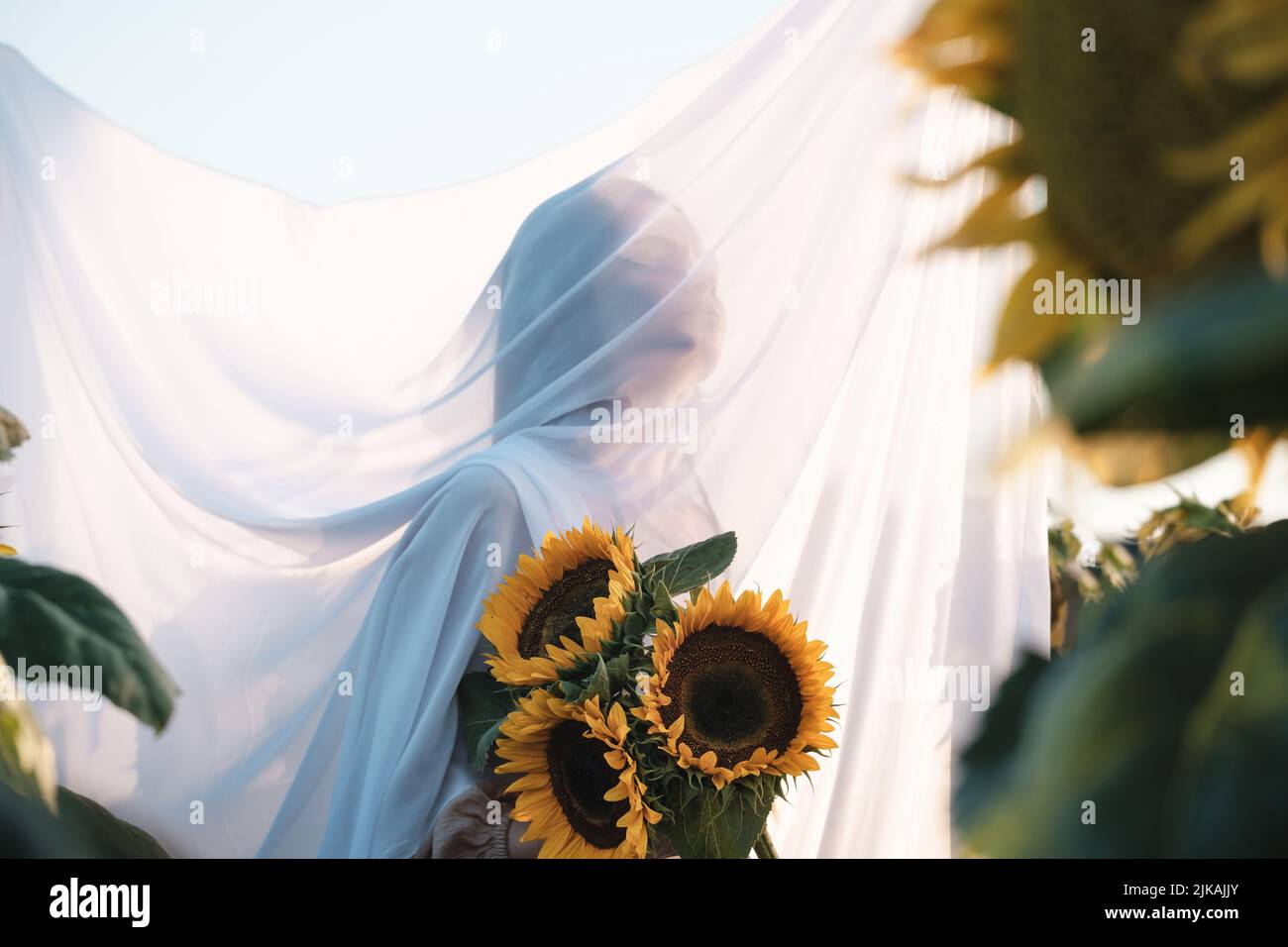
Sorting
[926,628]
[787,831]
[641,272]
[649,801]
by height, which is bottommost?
[787,831]

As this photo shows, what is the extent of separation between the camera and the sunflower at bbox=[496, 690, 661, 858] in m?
0.70

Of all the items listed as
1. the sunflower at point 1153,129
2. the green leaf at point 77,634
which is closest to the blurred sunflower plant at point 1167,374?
the sunflower at point 1153,129

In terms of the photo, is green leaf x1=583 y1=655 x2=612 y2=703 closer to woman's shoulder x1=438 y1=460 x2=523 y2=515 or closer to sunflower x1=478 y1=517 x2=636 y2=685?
sunflower x1=478 y1=517 x2=636 y2=685

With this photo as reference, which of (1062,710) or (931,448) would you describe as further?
(931,448)

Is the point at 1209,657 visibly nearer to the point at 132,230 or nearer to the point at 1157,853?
the point at 1157,853

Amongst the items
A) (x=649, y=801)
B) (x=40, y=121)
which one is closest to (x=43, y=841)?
(x=649, y=801)

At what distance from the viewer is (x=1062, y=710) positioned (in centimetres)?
14

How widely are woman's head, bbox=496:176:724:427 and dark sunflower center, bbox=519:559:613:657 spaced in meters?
0.49

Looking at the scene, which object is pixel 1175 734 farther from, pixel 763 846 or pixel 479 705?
pixel 479 705

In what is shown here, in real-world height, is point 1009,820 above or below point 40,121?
below

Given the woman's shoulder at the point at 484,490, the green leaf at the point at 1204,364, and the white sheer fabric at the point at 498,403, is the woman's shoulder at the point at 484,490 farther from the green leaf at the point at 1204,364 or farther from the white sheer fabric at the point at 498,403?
the green leaf at the point at 1204,364

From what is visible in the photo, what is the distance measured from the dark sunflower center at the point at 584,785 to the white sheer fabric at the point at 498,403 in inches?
16.9

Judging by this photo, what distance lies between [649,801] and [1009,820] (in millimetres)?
567

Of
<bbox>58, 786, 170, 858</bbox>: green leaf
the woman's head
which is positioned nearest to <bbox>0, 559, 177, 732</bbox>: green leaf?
<bbox>58, 786, 170, 858</bbox>: green leaf
